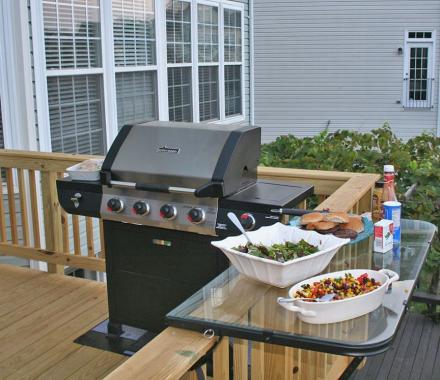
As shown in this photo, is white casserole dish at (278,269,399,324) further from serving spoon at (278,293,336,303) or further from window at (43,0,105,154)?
window at (43,0,105,154)

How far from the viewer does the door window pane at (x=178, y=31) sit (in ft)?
24.0

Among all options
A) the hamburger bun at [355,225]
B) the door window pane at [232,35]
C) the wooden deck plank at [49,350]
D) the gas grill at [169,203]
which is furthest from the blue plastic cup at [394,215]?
the door window pane at [232,35]

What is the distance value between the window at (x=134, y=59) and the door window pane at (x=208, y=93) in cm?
174

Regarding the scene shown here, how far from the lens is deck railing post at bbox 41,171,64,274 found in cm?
421

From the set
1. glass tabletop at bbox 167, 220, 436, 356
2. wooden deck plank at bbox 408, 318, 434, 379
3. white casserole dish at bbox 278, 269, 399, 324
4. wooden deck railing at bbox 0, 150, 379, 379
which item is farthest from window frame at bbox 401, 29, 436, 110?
white casserole dish at bbox 278, 269, 399, 324

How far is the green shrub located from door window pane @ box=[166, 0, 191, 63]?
291 centimetres

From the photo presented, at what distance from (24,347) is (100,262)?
2.70 ft

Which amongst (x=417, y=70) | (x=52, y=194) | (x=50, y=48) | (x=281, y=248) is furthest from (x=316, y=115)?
(x=281, y=248)

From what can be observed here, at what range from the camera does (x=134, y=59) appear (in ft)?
20.7

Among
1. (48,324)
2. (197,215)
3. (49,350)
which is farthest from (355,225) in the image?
(48,324)

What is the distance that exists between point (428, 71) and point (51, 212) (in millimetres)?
10272

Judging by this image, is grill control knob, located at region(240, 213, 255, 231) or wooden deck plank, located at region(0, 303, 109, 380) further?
wooden deck plank, located at region(0, 303, 109, 380)

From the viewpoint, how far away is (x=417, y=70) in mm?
12867

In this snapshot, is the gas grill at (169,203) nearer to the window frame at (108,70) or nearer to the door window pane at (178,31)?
the window frame at (108,70)
